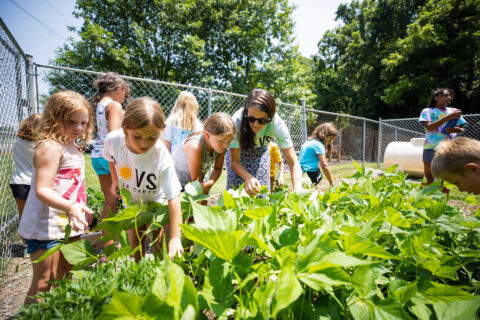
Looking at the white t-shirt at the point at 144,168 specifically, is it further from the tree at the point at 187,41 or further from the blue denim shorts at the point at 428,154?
the tree at the point at 187,41

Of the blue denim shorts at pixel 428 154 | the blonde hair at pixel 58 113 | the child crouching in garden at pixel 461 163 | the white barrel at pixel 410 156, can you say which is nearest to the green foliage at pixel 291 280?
the child crouching in garden at pixel 461 163

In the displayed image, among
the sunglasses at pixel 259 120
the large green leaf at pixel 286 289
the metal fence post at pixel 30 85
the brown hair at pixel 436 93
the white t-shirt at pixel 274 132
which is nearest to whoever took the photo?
the large green leaf at pixel 286 289

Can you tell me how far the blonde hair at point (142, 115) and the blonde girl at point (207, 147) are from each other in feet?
1.79

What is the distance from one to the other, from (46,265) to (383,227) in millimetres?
2021

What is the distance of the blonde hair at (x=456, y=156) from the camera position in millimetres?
1493

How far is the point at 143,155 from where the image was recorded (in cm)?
183

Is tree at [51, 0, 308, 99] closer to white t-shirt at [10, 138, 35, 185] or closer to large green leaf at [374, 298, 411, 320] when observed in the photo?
white t-shirt at [10, 138, 35, 185]

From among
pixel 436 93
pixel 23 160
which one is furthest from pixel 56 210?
pixel 436 93

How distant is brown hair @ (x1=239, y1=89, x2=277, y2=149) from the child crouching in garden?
1.30m

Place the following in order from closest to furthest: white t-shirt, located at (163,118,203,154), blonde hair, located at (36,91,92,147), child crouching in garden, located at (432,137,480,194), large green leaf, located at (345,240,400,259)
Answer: large green leaf, located at (345,240,400,259) → child crouching in garden, located at (432,137,480,194) → blonde hair, located at (36,91,92,147) → white t-shirt, located at (163,118,203,154)

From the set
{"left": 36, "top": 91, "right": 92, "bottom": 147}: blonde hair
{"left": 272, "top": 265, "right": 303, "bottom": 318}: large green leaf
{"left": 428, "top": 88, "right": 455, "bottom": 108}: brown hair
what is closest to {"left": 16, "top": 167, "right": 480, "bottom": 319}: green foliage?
{"left": 272, "top": 265, "right": 303, "bottom": 318}: large green leaf

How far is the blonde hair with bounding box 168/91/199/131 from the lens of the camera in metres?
3.36

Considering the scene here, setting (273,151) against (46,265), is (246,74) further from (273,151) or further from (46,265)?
(46,265)

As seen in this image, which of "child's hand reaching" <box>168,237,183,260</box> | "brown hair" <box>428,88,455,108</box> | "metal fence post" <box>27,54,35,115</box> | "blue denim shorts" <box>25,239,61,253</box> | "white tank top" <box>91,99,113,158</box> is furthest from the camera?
"brown hair" <box>428,88,455,108</box>
